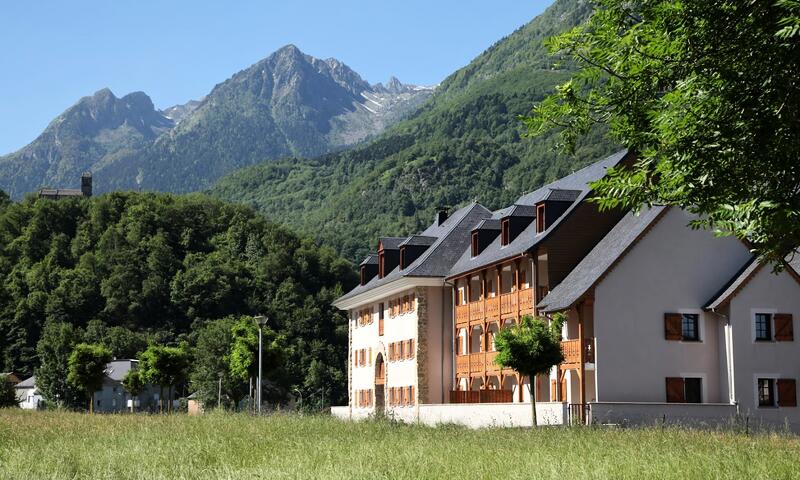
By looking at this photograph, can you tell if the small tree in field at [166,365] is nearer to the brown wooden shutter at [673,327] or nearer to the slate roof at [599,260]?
the slate roof at [599,260]

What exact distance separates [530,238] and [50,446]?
2838 cm

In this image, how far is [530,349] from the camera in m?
37.0

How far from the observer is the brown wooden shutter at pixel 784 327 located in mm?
40344

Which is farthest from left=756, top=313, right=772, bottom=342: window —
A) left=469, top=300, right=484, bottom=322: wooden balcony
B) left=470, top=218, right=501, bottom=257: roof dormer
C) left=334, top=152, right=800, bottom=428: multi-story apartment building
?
left=470, top=218, right=501, bottom=257: roof dormer

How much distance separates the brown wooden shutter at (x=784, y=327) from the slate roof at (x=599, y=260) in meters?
6.27

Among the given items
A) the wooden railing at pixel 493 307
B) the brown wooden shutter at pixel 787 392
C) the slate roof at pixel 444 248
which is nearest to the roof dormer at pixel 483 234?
the slate roof at pixel 444 248

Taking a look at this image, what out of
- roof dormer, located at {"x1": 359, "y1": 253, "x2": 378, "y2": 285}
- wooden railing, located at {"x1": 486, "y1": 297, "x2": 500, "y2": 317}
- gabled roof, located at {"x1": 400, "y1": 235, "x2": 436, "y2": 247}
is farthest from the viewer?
roof dormer, located at {"x1": 359, "y1": 253, "x2": 378, "y2": 285}

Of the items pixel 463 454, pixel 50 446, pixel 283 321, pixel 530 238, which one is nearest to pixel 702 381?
pixel 530 238

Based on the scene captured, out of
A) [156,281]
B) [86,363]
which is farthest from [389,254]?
[156,281]

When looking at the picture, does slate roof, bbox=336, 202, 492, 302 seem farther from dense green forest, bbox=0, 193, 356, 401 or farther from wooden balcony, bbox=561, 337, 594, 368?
dense green forest, bbox=0, 193, 356, 401

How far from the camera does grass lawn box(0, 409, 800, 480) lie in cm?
1501

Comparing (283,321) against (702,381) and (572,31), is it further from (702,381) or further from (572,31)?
(572,31)

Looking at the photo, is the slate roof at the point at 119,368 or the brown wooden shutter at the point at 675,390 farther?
the slate roof at the point at 119,368

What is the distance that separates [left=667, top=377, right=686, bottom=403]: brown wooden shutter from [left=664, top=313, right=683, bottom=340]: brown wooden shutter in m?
1.62
